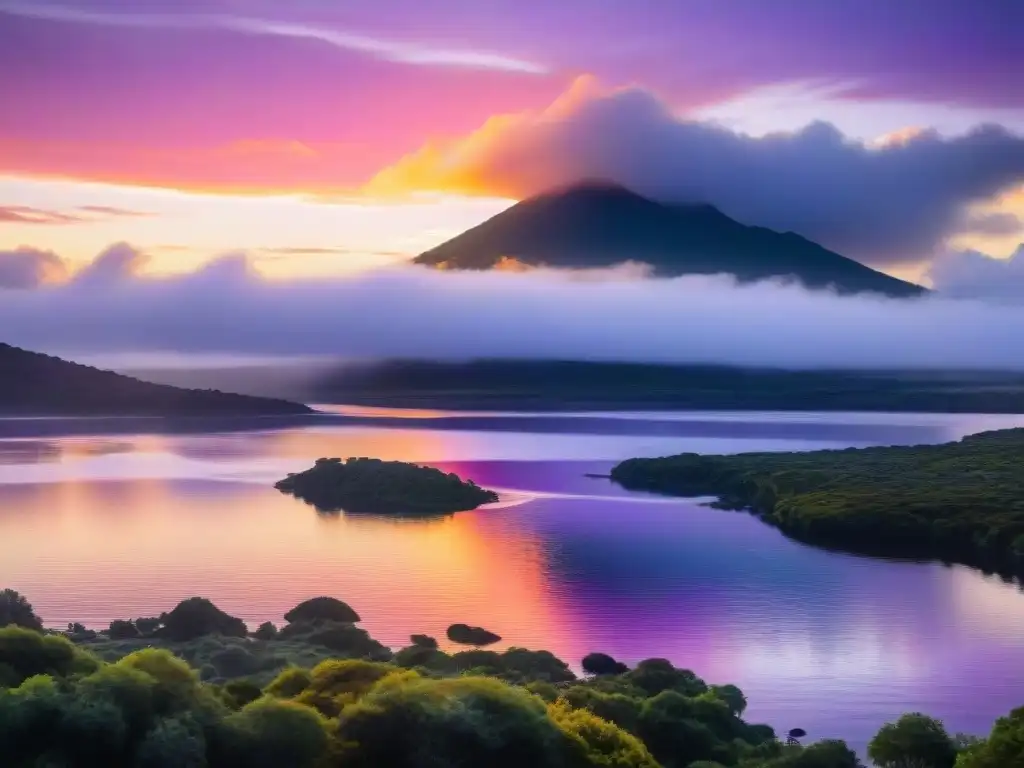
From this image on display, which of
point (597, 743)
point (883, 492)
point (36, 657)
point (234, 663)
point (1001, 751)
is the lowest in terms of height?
point (234, 663)

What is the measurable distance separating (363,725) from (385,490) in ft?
291

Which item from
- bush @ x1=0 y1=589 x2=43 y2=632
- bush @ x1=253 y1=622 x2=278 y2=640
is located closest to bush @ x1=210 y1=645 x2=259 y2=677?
bush @ x1=253 y1=622 x2=278 y2=640

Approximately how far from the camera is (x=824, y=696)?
4753cm

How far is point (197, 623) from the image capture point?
50844 millimetres

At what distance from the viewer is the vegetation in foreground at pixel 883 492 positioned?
294 feet

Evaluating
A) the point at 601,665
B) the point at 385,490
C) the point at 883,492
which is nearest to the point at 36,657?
the point at 601,665

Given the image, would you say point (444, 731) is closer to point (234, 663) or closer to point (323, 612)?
point (234, 663)

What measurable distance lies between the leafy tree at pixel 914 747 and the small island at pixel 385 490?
76.8m

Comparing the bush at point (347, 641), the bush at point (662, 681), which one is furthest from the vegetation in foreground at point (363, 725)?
the bush at point (347, 641)

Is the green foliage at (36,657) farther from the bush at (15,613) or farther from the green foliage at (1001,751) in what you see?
the bush at (15,613)

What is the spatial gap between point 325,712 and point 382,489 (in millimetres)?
85540

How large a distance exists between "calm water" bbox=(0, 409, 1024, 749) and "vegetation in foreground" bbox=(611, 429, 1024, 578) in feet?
15.9

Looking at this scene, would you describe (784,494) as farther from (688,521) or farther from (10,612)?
(10,612)

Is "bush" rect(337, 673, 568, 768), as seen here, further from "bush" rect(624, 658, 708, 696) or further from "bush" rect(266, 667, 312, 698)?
"bush" rect(624, 658, 708, 696)
